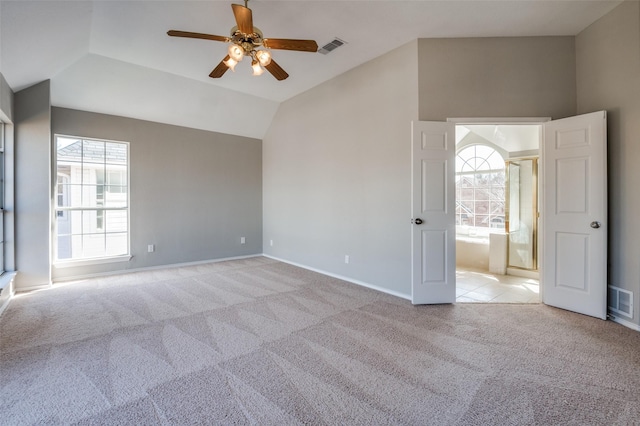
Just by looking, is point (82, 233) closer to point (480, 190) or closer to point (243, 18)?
point (243, 18)

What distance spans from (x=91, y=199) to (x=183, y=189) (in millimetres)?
1435

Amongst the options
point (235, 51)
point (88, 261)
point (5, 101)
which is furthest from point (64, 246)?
point (235, 51)

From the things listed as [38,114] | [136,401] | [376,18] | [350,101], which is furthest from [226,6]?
[136,401]

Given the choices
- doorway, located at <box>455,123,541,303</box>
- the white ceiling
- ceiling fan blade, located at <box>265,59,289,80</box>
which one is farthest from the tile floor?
ceiling fan blade, located at <box>265,59,289,80</box>

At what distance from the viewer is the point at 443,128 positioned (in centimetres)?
347

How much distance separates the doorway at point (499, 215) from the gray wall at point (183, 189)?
4.41 meters

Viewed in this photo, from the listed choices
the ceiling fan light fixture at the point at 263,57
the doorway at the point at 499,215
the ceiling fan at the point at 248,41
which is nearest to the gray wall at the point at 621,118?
the doorway at the point at 499,215

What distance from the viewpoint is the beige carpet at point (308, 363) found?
172 cm

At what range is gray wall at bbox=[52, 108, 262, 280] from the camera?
16.3 feet

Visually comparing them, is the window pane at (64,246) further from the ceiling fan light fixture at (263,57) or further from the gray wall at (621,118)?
the gray wall at (621,118)

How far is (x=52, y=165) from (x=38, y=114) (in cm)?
82

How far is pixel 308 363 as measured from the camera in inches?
87.8

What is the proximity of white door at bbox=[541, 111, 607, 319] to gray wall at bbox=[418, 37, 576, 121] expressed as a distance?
402 millimetres

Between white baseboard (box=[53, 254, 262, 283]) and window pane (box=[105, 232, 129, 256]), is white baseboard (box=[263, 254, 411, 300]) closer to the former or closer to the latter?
white baseboard (box=[53, 254, 262, 283])
